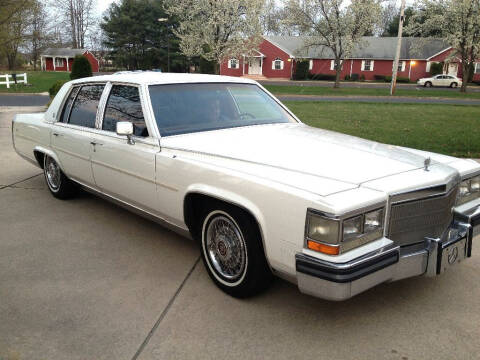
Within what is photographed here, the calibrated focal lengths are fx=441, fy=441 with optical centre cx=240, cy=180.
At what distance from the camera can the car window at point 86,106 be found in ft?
15.7

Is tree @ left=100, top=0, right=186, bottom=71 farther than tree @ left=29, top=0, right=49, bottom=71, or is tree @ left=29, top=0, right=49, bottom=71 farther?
tree @ left=100, top=0, right=186, bottom=71

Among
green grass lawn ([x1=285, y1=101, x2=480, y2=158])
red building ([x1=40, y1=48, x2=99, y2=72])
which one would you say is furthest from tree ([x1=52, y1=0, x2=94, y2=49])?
green grass lawn ([x1=285, y1=101, x2=480, y2=158])

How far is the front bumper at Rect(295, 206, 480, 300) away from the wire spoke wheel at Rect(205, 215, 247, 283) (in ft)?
2.20

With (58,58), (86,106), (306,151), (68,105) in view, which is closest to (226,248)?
(306,151)

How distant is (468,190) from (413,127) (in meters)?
9.03

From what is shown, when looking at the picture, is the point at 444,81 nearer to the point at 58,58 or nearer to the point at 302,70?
the point at 302,70

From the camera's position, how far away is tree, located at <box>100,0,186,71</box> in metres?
54.6

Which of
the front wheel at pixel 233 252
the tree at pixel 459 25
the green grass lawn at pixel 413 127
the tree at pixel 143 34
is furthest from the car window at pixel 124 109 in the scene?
the tree at pixel 143 34

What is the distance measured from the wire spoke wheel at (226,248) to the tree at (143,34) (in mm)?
52366

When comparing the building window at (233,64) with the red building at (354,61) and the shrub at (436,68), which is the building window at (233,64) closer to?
the red building at (354,61)

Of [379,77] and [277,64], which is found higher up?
[277,64]

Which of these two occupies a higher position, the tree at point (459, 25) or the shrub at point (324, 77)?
the tree at point (459, 25)

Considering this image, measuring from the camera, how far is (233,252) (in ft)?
10.9

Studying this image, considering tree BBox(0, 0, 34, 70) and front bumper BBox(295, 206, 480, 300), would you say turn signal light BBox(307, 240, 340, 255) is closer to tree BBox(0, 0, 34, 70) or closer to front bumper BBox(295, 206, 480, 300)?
front bumper BBox(295, 206, 480, 300)
